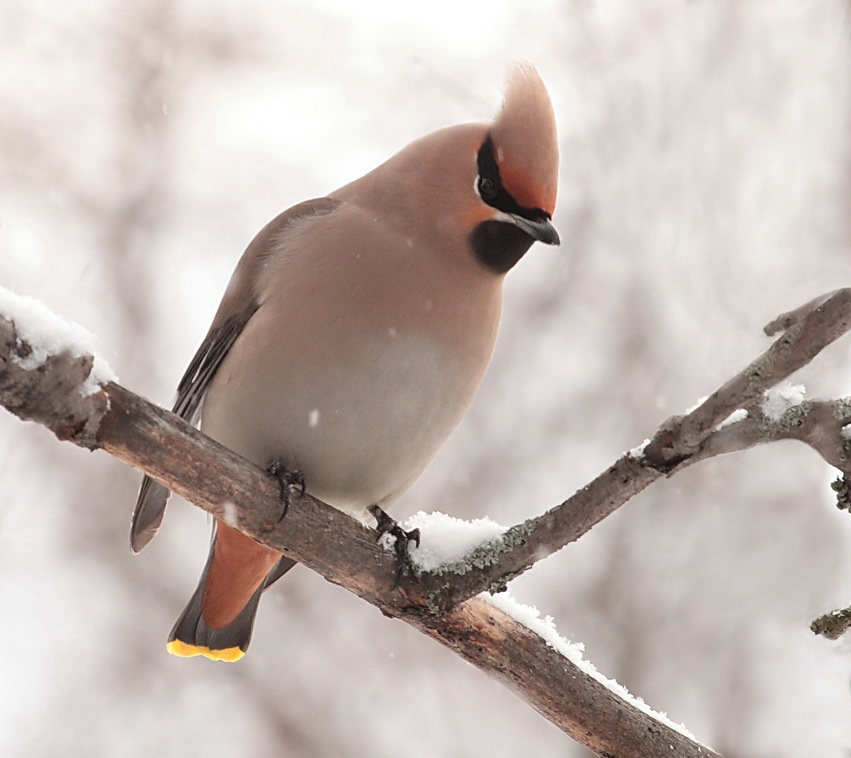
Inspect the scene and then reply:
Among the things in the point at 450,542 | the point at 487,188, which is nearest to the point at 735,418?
the point at 450,542

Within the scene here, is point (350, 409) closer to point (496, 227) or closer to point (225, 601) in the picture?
point (496, 227)

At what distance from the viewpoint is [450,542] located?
3.12 meters

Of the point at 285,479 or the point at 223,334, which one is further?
the point at 223,334

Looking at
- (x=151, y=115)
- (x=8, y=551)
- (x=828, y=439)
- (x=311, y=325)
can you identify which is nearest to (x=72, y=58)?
(x=151, y=115)

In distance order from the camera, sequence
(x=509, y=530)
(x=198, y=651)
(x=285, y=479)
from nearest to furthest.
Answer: (x=509, y=530) → (x=285, y=479) → (x=198, y=651)

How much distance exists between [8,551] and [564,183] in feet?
13.5

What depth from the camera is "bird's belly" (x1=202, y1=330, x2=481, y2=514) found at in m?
3.56

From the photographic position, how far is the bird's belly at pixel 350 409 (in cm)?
356

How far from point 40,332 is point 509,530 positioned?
1.30 m

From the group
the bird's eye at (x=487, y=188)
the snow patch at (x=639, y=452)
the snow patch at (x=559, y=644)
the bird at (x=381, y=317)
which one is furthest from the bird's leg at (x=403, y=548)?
the bird's eye at (x=487, y=188)

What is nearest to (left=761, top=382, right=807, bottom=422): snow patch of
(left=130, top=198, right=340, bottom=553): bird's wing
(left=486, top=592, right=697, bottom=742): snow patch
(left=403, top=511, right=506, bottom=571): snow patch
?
(left=403, top=511, right=506, bottom=571): snow patch

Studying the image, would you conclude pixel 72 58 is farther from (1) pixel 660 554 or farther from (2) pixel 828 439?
(2) pixel 828 439

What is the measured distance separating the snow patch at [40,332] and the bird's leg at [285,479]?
0.76 meters

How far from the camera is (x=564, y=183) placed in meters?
7.00
